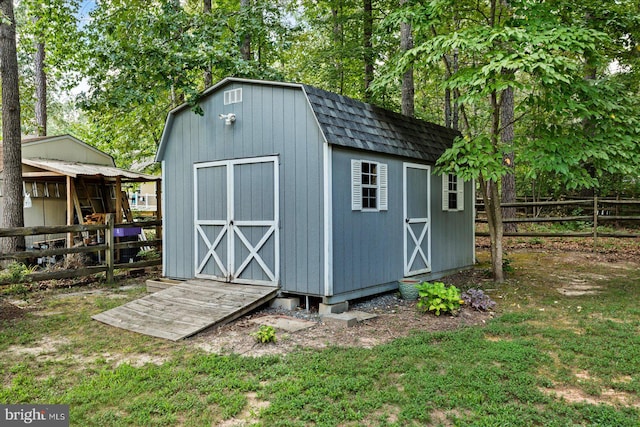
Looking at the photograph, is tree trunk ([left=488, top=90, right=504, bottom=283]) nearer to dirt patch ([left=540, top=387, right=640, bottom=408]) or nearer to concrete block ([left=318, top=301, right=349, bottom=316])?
concrete block ([left=318, top=301, right=349, bottom=316])

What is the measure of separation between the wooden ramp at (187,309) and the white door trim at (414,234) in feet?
7.53

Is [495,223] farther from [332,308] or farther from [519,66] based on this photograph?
[332,308]

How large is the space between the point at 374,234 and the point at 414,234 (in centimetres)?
112

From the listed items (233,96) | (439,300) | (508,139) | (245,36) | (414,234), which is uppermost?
(245,36)

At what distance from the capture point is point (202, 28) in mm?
9203

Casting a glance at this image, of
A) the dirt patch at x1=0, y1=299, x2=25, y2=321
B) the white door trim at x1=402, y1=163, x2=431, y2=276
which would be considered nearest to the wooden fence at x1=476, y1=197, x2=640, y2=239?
the white door trim at x1=402, y1=163, x2=431, y2=276

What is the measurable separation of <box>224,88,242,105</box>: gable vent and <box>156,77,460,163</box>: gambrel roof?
0.14m

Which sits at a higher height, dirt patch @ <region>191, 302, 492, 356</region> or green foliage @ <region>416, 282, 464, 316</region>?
green foliage @ <region>416, 282, 464, 316</region>

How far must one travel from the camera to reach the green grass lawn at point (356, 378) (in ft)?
9.55

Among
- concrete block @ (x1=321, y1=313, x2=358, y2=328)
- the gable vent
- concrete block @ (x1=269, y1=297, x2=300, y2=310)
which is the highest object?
the gable vent

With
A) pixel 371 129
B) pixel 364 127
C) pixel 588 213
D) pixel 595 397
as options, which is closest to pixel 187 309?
pixel 364 127

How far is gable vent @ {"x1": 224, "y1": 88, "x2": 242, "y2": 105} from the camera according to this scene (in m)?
6.39

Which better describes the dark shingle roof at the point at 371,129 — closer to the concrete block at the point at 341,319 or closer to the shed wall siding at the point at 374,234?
the shed wall siding at the point at 374,234

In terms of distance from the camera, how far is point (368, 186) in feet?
20.3
